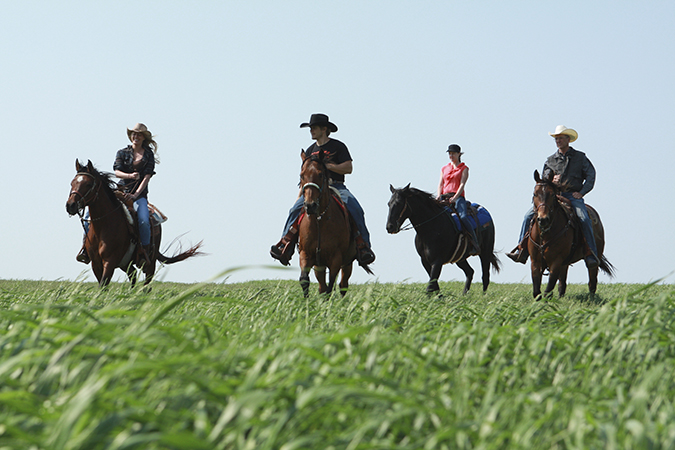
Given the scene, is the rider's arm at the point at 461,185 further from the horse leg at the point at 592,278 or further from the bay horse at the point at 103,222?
the bay horse at the point at 103,222

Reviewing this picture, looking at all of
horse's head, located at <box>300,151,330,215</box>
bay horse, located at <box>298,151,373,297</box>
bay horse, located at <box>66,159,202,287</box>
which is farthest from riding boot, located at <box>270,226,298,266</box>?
bay horse, located at <box>66,159,202,287</box>

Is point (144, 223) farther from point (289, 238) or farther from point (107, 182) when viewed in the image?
point (289, 238)

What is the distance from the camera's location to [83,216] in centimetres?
1046

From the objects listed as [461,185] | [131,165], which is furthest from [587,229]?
[131,165]

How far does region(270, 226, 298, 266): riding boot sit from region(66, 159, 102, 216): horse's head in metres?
3.07

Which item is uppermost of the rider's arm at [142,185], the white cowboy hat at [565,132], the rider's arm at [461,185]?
the white cowboy hat at [565,132]

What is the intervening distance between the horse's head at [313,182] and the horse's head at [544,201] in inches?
150

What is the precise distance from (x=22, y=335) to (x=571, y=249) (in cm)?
995

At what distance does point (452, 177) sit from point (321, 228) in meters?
4.83

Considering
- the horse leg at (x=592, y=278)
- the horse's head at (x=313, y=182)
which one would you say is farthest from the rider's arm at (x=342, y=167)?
the horse leg at (x=592, y=278)

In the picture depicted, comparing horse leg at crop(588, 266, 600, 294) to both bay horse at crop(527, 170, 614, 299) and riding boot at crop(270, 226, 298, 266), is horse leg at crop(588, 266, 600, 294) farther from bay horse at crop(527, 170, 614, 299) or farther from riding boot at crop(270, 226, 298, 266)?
riding boot at crop(270, 226, 298, 266)

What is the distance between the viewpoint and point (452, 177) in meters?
13.1

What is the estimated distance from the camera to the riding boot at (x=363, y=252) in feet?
32.1

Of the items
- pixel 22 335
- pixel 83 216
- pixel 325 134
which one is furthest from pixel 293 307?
pixel 83 216
